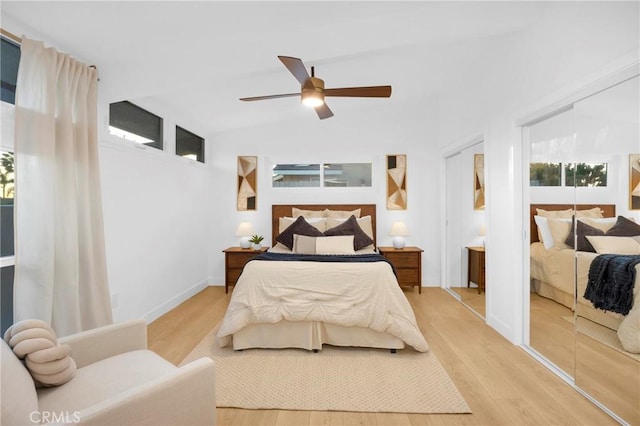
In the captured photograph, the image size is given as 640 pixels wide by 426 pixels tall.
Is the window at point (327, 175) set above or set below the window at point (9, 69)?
below

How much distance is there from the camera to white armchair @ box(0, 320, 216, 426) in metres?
1.05

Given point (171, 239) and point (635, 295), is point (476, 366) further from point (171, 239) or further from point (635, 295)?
point (171, 239)

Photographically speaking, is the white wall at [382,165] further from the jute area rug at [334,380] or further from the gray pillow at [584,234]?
the jute area rug at [334,380]

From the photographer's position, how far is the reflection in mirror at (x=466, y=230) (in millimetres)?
3933

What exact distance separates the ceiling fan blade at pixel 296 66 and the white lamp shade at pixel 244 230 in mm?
2826

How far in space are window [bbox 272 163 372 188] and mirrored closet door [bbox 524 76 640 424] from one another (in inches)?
102

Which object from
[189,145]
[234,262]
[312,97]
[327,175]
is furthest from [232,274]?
[312,97]

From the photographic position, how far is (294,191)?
5.18m

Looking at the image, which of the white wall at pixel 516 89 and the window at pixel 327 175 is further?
the window at pixel 327 175

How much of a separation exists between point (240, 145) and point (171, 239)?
198 cm

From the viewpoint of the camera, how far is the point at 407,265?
15.1 feet

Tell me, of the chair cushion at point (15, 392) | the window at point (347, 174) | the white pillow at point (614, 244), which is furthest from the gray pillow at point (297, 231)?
the chair cushion at point (15, 392)

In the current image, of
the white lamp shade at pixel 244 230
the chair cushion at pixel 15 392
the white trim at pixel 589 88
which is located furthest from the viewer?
the white lamp shade at pixel 244 230

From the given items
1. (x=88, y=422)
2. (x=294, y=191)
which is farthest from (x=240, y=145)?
(x=88, y=422)
